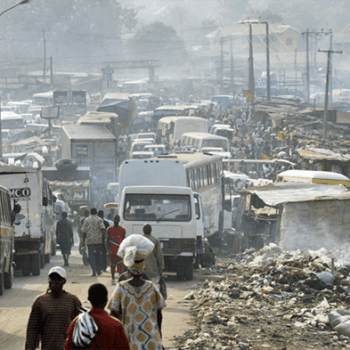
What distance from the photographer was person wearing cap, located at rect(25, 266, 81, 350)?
23.4 feet

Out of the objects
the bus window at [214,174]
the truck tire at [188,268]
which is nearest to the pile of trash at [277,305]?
the truck tire at [188,268]

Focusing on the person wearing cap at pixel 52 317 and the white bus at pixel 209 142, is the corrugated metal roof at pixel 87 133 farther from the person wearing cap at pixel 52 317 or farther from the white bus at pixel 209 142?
the person wearing cap at pixel 52 317

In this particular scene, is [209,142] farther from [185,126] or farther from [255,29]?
[255,29]

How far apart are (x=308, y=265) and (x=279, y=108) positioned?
5272cm

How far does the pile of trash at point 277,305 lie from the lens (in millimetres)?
11367

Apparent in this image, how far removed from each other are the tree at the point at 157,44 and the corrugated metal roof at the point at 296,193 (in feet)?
412

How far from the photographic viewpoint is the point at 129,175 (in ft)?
74.6

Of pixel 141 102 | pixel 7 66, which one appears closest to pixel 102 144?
pixel 141 102

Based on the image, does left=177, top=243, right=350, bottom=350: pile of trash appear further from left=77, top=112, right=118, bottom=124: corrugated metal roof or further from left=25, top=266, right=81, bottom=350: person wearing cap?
left=77, top=112, right=118, bottom=124: corrugated metal roof

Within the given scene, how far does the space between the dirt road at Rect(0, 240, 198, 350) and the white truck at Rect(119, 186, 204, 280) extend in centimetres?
45

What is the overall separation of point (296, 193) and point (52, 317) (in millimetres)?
18342

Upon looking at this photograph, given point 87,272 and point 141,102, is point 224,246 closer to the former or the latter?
point 87,272

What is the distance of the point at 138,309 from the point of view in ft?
24.2

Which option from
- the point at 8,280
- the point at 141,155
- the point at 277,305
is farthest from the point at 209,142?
the point at 277,305
